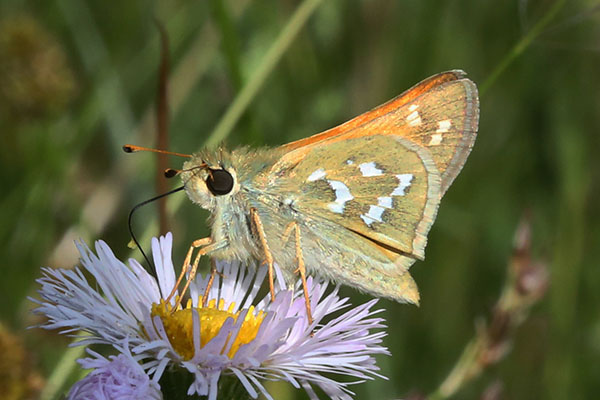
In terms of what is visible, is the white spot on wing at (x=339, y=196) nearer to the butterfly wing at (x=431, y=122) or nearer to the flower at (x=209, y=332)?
the butterfly wing at (x=431, y=122)

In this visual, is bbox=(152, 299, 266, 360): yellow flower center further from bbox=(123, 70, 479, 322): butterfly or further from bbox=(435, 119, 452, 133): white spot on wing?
bbox=(435, 119, 452, 133): white spot on wing

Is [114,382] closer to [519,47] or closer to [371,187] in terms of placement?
[371,187]

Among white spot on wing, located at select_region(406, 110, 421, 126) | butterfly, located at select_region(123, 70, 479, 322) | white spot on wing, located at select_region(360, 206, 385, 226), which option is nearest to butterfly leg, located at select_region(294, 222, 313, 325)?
butterfly, located at select_region(123, 70, 479, 322)

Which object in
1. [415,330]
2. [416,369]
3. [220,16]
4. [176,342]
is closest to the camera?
[176,342]

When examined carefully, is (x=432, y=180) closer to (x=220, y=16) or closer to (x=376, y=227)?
(x=376, y=227)

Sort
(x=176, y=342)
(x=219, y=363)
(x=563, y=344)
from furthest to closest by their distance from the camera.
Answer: (x=563, y=344) → (x=176, y=342) → (x=219, y=363)

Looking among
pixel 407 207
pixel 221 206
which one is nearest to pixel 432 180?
pixel 407 207
